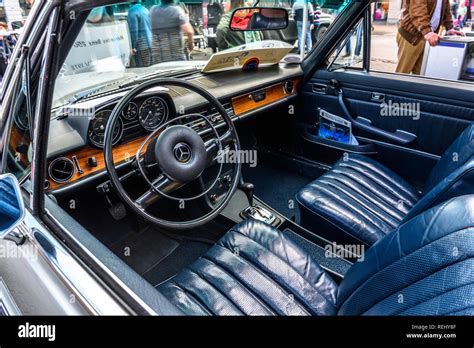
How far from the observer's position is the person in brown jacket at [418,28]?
10.6 feet

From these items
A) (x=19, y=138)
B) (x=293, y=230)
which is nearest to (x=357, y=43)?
(x=293, y=230)

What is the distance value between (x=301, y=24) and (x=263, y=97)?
2.10 meters

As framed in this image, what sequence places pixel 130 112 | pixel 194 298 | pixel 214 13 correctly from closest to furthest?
pixel 194 298 < pixel 130 112 < pixel 214 13

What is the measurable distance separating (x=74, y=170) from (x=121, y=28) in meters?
1.12

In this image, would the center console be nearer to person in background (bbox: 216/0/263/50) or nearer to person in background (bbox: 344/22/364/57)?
person in background (bbox: 216/0/263/50)

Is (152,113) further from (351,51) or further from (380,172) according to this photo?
(351,51)

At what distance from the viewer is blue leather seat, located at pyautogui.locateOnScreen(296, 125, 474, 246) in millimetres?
1679

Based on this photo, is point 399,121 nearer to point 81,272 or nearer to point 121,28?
point 121,28

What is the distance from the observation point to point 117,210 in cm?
193

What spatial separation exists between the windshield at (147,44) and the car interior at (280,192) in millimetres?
118

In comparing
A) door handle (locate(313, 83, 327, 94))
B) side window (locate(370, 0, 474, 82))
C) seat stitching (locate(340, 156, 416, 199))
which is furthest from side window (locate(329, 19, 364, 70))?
seat stitching (locate(340, 156, 416, 199))

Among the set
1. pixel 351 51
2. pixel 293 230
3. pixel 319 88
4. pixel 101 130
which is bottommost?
pixel 293 230

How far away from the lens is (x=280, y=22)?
2348 mm
